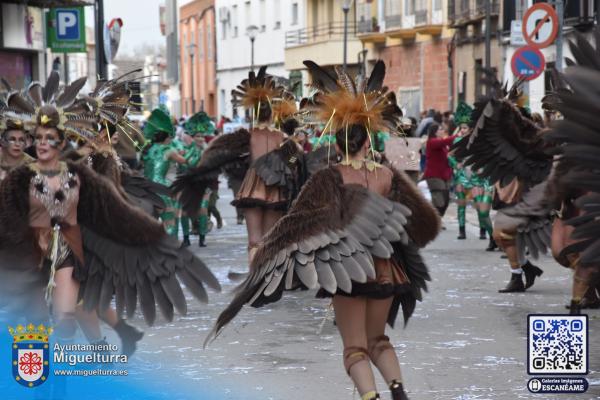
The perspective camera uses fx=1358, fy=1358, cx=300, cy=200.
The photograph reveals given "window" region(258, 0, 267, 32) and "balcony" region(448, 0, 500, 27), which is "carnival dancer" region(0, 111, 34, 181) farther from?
"window" region(258, 0, 267, 32)

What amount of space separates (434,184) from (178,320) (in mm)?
9665

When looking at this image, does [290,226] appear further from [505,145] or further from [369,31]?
[369,31]

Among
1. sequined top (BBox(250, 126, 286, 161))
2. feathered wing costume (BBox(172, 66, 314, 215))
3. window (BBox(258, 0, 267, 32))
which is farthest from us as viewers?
window (BBox(258, 0, 267, 32))

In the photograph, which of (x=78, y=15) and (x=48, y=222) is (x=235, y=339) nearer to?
(x=48, y=222)

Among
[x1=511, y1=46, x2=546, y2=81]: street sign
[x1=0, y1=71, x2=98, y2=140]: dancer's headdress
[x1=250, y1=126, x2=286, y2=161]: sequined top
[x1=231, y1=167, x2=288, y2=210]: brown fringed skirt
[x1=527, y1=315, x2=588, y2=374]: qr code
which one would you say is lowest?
[x1=527, y1=315, x2=588, y2=374]: qr code

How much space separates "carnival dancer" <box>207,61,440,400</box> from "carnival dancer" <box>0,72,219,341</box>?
4.78 feet

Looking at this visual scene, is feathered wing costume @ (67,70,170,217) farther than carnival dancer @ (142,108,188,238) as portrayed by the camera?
No

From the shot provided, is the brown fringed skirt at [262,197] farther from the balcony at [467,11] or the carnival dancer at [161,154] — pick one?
the balcony at [467,11]

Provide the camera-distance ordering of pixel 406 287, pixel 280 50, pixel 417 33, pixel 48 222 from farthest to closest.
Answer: pixel 280 50 < pixel 417 33 < pixel 48 222 < pixel 406 287

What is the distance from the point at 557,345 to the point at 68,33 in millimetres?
22497

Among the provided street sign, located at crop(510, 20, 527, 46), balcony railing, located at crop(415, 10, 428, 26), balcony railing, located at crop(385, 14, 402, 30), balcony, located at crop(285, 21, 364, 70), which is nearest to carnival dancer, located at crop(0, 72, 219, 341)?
street sign, located at crop(510, 20, 527, 46)

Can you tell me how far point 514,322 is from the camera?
1134cm

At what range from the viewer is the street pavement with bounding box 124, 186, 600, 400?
8641mm

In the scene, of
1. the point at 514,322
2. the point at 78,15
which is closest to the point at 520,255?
the point at 514,322
